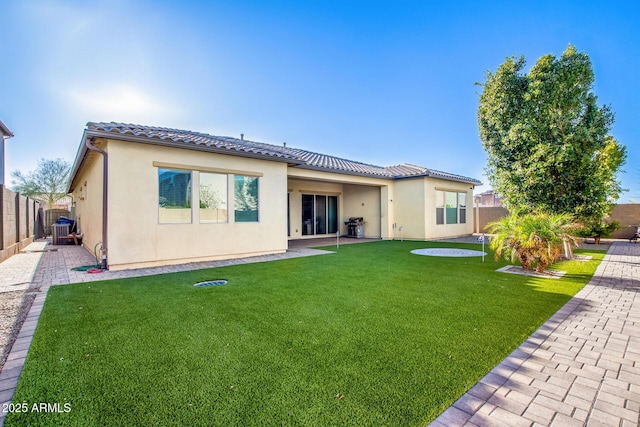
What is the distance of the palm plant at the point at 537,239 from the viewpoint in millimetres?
6914

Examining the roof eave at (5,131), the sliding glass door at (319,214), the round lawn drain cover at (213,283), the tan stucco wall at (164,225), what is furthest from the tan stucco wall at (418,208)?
the roof eave at (5,131)

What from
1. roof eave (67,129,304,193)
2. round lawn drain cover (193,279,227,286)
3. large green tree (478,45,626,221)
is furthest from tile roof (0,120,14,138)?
large green tree (478,45,626,221)

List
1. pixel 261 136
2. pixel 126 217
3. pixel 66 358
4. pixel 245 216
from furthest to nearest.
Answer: pixel 261 136 < pixel 245 216 < pixel 126 217 < pixel 66 358

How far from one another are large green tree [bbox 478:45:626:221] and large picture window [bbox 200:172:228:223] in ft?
27.8

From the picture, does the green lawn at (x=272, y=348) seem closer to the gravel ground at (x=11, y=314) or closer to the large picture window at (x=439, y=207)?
the gravel ground at (x=11, y=314)

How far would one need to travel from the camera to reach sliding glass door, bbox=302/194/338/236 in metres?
16.6

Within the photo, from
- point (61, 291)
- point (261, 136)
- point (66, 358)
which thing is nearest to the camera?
point (66, 358)

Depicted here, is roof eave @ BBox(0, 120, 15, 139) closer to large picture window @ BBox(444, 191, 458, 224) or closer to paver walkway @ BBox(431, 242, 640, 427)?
paver walkway @ BBox(431, 242, 640, 427)

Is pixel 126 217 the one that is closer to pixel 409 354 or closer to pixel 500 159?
pixel 409 354

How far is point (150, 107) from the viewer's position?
12.5 metres

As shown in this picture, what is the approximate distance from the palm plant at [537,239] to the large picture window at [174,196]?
8426 mm

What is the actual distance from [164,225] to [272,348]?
636 cm

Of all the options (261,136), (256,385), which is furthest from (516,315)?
(261,136)

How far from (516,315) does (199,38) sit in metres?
11.9
